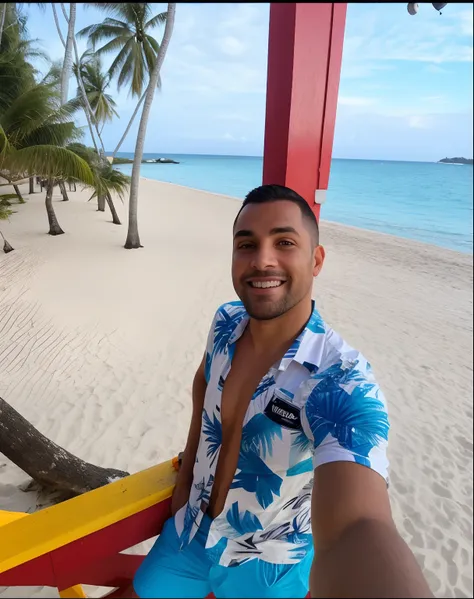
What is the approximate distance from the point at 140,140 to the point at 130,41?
1.17 feet

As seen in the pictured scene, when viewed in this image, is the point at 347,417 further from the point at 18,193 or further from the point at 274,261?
the point at 18,193

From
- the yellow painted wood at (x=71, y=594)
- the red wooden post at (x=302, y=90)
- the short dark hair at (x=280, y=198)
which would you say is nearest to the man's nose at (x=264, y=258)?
the short dark hair at (x=280, y=198)

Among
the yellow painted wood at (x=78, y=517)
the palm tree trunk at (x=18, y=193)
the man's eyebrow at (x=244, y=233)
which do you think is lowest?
the yellow painted wood at (x=78, y=517)

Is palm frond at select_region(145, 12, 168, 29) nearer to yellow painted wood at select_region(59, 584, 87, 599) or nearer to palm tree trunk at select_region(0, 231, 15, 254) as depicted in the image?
palm tree trunk at select_region(0, 231, 15, 254)

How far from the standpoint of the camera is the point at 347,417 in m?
0.72

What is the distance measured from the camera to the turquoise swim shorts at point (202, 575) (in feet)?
3.39

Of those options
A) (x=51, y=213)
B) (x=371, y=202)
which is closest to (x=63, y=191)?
(x=51, y=213)

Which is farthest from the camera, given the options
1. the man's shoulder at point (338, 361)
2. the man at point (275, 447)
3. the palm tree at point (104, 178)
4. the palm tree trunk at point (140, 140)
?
the palm tree at point (104, 178)

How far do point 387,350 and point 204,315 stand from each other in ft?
11.4

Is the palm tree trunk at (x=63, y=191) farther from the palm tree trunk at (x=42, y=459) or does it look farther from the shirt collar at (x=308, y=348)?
the shirt collar at (x=308, y=348)

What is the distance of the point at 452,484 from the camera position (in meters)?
2.73

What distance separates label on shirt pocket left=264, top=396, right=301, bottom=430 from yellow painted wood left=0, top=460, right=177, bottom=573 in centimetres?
57

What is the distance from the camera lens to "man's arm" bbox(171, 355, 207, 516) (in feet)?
3.83

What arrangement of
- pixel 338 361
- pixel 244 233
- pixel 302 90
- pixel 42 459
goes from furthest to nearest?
1. pixel 42 459
2. pixel 302 90
3. pixel 244 233
4. pixel 338 361
